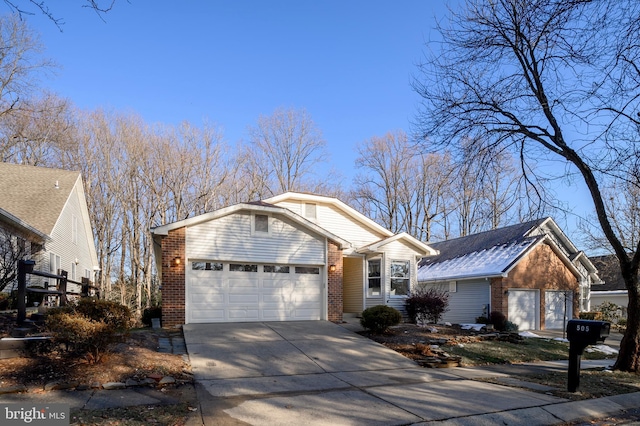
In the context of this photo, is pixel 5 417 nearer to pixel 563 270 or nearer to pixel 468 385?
pixel 468 385

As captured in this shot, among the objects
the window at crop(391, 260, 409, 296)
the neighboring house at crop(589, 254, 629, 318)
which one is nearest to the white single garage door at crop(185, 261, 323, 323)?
the window at crop(391, 260, 409, 296)

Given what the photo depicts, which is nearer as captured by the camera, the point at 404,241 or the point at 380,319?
the point at 380,319

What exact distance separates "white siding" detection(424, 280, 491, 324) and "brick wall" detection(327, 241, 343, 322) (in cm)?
875

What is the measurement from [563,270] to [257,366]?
1944cm

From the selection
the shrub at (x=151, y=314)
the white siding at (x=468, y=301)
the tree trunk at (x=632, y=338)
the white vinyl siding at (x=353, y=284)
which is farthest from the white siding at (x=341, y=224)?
the tree trunk at (x=632, y=338)

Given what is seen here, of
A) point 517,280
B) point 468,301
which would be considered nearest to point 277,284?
point 468,301

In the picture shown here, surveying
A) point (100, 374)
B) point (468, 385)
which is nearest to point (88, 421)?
point (100, 374)

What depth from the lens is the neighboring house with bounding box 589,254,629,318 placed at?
31.8m

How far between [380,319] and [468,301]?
11.2 meters

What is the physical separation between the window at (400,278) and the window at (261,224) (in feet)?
19.7

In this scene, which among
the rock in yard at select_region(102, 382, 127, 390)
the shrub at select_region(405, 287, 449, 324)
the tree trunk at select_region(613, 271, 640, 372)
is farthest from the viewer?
the shrub at select_region(405, 287, 449, 324)

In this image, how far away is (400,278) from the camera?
1864 centimetres

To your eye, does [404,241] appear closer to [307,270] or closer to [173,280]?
[307,270]

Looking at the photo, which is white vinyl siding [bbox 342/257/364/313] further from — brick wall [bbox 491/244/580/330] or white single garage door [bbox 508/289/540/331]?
white single garage door [bbox 508/289/540/331]
